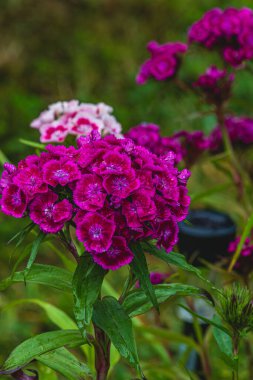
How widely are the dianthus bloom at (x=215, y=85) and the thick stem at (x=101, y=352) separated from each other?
765 mm

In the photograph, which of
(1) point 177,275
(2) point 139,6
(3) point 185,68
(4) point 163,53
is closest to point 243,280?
(1) point 177,275

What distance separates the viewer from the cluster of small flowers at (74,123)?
1362 millimetres

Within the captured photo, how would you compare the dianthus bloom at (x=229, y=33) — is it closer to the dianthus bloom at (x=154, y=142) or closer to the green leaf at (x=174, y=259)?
the dianthus bloom at (x=154, y=142)

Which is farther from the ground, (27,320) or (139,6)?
(139,6)

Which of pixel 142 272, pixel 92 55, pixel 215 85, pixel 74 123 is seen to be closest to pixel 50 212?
pixel 142 272

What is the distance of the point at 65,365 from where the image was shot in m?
1.10

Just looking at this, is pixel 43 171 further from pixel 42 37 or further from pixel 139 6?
pixel 139 6

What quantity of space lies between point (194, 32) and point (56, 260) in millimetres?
1569

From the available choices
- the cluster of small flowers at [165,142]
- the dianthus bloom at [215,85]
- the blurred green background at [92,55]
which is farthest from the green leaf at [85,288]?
the blurred green background at [92,55]

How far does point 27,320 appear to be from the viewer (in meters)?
2.49

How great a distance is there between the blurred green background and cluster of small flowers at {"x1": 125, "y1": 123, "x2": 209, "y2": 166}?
160 centimetres

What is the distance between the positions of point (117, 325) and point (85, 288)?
76 mm

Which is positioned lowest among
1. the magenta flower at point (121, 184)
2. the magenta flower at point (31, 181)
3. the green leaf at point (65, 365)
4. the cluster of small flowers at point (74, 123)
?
the green leaf at point (65, 365)

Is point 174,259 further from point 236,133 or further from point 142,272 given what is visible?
point 236,133
